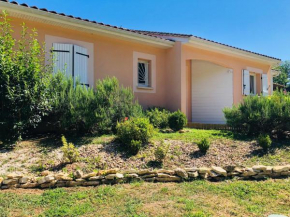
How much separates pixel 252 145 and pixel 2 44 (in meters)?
6.43

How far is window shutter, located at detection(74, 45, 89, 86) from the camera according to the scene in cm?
799

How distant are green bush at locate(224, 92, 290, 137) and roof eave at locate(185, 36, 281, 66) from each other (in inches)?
133

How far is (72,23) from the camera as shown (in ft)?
25.2

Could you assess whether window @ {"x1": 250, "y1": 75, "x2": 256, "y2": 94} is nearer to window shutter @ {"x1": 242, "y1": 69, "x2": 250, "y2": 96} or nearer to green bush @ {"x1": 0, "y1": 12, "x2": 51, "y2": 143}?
window shutter @ {"x1": 242, "y1": 69, "x2": 250, "y2": 96}

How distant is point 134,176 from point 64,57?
4.90 meters

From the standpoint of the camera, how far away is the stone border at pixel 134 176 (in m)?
4.08

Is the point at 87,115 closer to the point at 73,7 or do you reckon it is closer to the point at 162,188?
the point at 162,188

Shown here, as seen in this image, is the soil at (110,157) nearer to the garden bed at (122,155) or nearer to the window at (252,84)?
the garden bed at (122,155)

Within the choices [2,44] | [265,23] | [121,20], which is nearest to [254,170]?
[2,44]

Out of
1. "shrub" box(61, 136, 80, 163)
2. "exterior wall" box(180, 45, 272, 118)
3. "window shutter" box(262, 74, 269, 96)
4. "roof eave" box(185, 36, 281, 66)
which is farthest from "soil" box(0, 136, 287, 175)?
"window shutter" box(262, 74, 269, 96)

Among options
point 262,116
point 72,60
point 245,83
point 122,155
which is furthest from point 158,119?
point 245,83

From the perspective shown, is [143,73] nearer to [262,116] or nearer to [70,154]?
[262,116]

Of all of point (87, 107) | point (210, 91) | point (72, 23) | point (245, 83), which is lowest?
point (87, 107)

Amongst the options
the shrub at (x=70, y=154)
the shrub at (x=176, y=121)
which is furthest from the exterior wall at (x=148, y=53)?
the shrub at (x=70, y=154)
